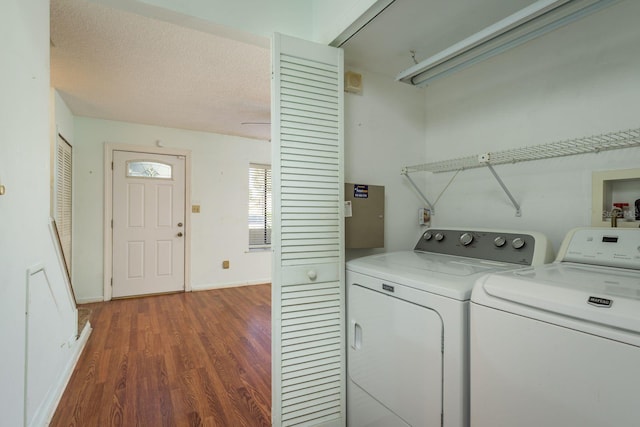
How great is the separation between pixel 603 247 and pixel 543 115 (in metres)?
0.69

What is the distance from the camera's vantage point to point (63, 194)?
344 cm

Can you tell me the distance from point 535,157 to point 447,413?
1.22 metres

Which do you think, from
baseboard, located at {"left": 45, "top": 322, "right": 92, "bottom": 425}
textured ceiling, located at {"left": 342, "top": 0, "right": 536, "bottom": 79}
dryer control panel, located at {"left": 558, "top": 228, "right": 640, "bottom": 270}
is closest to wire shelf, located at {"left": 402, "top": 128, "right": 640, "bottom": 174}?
dryer control panel, located at {"left": 558, "top": 228, "right": 640, "bottom": 270}

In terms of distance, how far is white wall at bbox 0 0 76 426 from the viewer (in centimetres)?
130

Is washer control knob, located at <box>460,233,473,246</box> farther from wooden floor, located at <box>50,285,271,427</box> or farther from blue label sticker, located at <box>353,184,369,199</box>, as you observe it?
wooden floor, located at <box>50,285,271,427</box>

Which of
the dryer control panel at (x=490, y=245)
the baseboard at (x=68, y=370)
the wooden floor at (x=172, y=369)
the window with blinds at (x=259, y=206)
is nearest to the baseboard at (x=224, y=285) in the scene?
the window with blinds at (x=259, y=206)

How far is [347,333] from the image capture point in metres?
1.59

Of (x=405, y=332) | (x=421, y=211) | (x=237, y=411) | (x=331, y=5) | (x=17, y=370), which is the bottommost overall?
(x=237, y=411)

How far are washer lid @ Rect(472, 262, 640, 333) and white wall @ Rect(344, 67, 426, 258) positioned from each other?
2.95 ft

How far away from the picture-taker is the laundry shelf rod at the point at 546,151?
46.3 inches

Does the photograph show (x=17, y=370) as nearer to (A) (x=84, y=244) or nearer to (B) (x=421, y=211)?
(B) (x=421, y=211)

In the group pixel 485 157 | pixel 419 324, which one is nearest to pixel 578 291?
pixel 419 324

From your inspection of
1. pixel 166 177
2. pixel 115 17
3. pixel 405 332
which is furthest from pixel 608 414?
pixel 166 177

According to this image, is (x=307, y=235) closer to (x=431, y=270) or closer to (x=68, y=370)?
(x=431, y=270)
